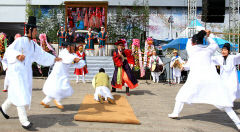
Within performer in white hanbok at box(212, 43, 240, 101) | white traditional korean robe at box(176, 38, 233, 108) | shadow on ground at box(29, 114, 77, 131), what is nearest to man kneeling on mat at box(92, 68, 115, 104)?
shadow on ground at box(29, 114, 77, 131)

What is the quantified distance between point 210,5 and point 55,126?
12.6 m

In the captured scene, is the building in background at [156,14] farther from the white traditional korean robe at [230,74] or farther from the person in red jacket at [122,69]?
the white traditional korean robe at [230,74]

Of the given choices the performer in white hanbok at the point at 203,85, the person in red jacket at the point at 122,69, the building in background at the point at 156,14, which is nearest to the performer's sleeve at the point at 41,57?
the performer in white hanbok at the point at 203,85

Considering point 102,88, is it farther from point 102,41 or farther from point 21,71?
point 102,41

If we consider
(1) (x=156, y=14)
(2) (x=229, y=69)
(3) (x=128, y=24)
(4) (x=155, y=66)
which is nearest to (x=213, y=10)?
(4) (x=155, y=66)

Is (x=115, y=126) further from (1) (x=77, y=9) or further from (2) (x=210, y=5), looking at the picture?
(1) (x=77, y=9)

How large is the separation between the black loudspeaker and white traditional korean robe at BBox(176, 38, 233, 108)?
10040 millimetres

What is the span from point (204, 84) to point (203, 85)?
0.10 feet

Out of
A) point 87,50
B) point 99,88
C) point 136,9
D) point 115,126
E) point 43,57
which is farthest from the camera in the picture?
point 136,9

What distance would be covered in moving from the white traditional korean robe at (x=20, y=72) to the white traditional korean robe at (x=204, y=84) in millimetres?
3102

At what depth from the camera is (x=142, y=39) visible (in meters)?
20.4

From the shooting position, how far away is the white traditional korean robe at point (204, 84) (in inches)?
195

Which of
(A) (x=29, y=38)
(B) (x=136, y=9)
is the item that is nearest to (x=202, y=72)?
(A) (x=29, y=38)

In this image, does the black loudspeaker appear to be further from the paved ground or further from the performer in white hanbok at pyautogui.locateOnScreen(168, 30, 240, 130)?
the performer in white hanbok at pyautogui.locateOnScreen(168, 30, 240, 130)
